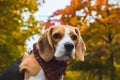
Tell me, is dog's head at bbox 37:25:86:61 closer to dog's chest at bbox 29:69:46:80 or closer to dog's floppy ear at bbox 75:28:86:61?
dog's floppy ear at bbox 75:28:86:61

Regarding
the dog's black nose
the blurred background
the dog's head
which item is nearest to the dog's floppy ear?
the dog's head

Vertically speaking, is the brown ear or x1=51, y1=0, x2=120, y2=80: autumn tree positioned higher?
the brown ear

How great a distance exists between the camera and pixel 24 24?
24391 millimetres

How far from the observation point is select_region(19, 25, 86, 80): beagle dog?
6215mm

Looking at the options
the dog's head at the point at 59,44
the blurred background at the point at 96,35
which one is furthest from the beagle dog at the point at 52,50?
the blurred background at the point at 96,35

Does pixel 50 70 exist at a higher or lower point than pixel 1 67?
higher

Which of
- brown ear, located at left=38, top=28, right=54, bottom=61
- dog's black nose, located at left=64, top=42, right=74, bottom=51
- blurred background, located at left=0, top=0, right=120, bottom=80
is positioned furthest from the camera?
blurred background, located at left=0, top=0, right=120, bottom=80

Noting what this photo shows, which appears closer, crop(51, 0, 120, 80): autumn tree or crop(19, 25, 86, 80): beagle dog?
crop(19, 25, 86, 80): beagle dog

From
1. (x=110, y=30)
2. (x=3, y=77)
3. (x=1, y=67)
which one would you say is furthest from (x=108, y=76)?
(x=3, y=77)

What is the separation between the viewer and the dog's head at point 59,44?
6.19 m

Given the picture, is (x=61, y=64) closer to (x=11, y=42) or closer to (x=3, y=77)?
(x=3, y=77)

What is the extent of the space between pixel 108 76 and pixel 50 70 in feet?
42.0

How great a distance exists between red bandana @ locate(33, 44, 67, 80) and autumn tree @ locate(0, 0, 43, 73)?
15.0m

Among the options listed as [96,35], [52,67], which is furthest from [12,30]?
[52,67]
